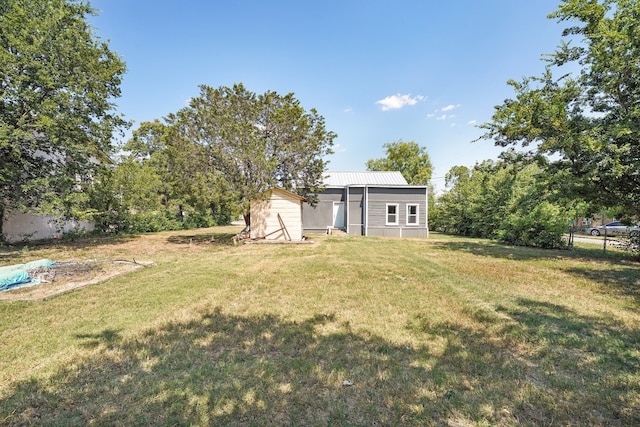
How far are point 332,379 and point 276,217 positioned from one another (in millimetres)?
10959

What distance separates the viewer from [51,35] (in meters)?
10.6

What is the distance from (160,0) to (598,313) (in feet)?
46.4

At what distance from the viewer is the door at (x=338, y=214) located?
19.2m

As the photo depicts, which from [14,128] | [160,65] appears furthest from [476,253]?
[14,128]

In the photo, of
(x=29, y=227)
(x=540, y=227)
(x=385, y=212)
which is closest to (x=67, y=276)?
(x=29, y=227)

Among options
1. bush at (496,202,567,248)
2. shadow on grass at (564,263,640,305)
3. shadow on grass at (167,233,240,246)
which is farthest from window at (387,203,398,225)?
shadow on grass at (564,263,640,305)

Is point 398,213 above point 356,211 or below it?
below

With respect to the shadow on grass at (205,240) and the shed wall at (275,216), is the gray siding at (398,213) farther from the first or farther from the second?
the shadow on grass at (205,240)

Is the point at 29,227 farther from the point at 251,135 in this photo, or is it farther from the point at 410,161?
the point at 410,161

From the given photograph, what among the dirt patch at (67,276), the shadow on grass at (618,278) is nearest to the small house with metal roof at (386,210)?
the shadow on grass at (618,278)

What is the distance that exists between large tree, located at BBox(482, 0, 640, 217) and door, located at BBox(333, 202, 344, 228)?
422 inches

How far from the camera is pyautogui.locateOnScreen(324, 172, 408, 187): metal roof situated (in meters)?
20.7

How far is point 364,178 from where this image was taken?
21.6m

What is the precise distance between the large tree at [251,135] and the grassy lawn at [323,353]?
21.6 ft
